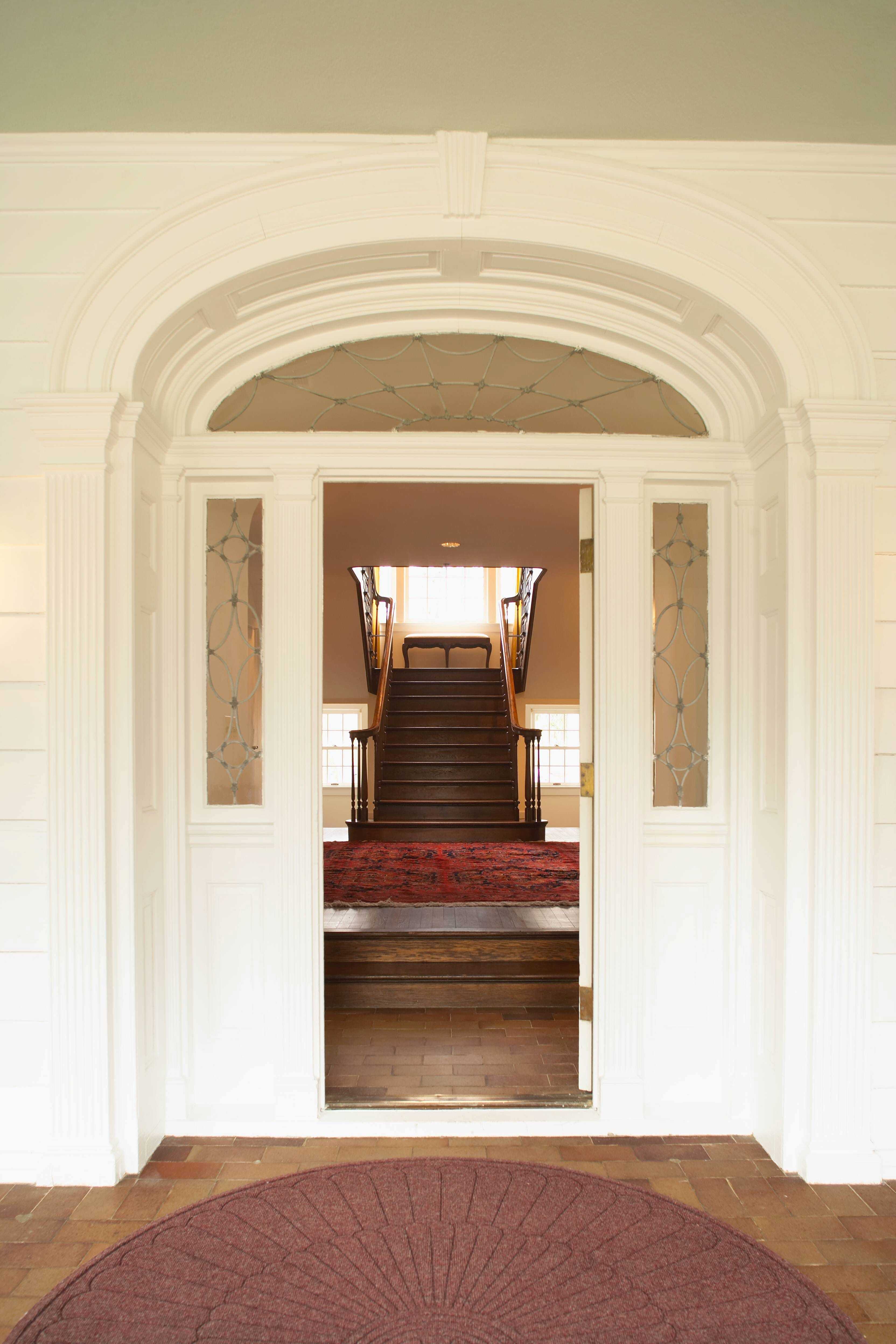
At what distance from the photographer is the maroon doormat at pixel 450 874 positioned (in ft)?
19.0

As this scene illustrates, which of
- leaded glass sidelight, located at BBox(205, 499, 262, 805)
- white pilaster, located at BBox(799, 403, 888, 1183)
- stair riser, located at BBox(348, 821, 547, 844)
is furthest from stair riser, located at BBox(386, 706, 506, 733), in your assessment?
white pilaster, located at BBox(799, 403, 888, 1183)

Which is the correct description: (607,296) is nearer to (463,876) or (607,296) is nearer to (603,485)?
(603,485)

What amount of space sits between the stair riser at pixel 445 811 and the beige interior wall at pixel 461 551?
5.88 feet

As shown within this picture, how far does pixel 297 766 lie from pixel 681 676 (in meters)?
1.51

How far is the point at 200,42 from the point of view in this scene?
2.62m

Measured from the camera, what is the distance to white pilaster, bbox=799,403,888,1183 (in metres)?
3.01

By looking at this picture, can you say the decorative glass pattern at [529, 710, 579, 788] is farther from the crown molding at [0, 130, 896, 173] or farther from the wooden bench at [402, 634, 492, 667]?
the crown molding at [0, 130, 896, 173]

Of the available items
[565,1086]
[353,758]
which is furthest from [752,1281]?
[353,758]

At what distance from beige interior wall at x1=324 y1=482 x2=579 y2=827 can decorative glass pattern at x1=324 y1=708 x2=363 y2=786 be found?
270 millimetres

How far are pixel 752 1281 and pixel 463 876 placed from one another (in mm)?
4194

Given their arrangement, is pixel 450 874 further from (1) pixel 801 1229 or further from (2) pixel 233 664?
(1) pixel 801 1229

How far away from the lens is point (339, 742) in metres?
11.6

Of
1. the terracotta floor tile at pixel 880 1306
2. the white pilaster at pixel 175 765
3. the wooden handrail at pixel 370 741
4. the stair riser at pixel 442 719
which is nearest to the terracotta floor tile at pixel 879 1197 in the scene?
the terracotta floor tile at pixel 880 1306

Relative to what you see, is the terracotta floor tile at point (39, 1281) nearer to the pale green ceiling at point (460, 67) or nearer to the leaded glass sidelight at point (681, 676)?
the leaded glass sidelight at point (681, 676)
